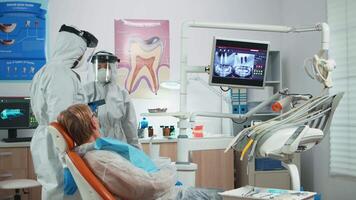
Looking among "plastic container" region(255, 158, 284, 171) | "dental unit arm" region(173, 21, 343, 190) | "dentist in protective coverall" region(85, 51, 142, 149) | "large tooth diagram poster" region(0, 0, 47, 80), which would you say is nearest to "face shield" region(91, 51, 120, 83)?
"dentist in protective coverall" region(85, 51, 142, 149)

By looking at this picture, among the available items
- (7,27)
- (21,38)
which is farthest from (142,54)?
(7,27)

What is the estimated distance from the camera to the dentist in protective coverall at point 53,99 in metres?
2.54

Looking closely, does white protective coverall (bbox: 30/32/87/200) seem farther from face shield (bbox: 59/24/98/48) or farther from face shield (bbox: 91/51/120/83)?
face shield (bbox: 91/51/120/83)

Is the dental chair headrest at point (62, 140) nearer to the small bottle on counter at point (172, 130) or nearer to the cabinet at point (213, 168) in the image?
the cabinet at point (213, 168)

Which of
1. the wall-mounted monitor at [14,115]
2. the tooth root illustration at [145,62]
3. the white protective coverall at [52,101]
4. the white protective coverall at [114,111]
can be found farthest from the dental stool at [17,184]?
the tooth root illustration at [145,62]

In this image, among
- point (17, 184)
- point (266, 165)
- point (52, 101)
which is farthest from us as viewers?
point (266, 165)

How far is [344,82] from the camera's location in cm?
384

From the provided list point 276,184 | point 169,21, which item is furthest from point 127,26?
point 276,184

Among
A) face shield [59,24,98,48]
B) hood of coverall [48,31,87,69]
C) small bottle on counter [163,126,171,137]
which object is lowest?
small bottle on counter [163,126,171,137]

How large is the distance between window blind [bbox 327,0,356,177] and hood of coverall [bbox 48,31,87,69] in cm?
246

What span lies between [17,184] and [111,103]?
Answer: 42.9 inches

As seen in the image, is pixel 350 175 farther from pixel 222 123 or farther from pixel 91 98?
pixel 91 98

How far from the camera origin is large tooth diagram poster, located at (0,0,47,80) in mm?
4090

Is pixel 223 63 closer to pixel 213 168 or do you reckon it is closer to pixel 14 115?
pixel 213 168
